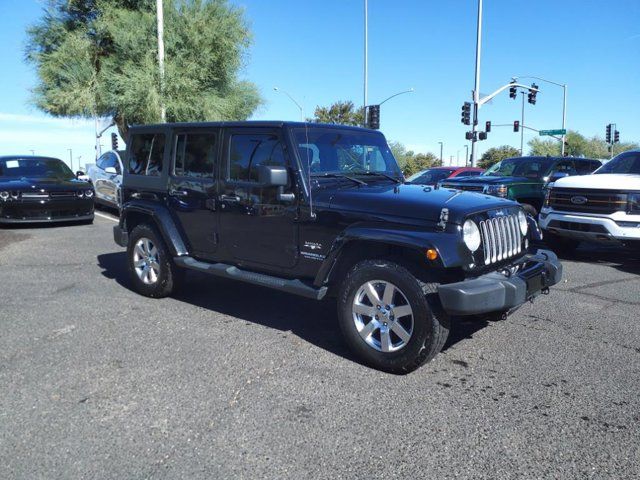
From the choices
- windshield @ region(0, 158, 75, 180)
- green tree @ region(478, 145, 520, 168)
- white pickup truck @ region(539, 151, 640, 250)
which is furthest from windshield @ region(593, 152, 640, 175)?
green tree @ region(478, 145, 520, 168)

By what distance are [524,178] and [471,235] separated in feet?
24.8

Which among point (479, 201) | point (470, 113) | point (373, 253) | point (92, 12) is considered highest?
point (92, 12)

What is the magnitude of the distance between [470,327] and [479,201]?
1355 millimetres

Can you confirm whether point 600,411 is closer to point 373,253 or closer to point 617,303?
point 373,253

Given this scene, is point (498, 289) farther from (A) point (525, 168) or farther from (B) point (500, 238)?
(A) point (525, 168)

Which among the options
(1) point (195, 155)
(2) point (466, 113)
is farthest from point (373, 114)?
(1) point (195, 155)

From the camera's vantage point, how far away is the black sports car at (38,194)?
37.1 feet

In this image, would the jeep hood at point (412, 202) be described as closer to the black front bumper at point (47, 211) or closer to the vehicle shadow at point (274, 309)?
the vehicle shadow at point (274, 309)

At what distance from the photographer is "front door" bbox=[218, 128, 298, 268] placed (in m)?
4.68

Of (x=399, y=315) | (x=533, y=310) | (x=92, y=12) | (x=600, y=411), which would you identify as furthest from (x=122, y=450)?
(x=92, y=12)

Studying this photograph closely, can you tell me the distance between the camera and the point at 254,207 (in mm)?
4895

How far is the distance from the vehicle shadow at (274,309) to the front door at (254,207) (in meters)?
0.65

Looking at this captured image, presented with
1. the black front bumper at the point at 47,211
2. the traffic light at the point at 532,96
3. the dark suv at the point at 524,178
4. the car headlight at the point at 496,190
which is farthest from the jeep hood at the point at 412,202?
the traffic light at the point at 532,96

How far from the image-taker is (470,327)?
5055mm
